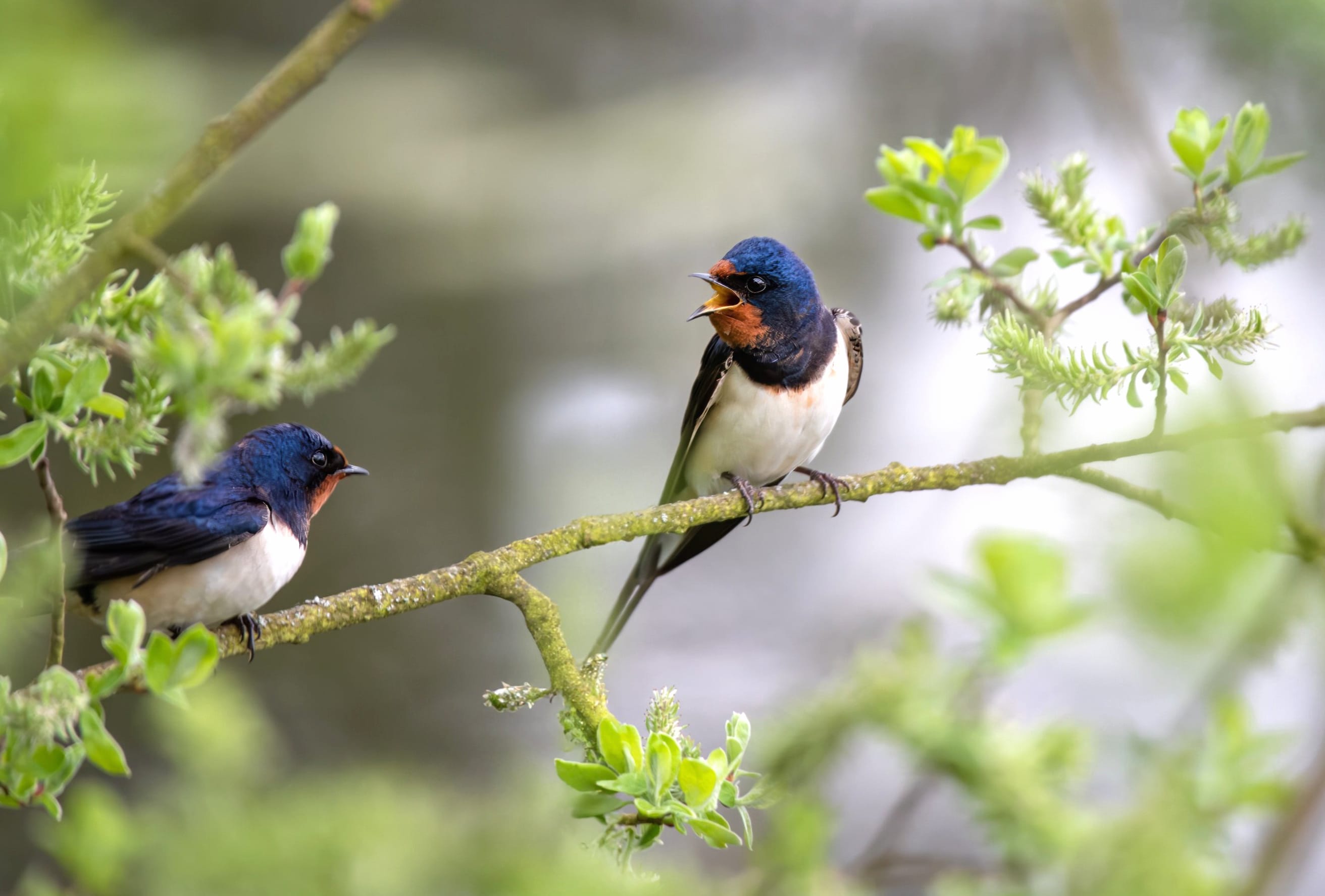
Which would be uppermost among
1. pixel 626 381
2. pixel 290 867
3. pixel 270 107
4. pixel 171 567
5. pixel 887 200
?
pixel 626 381

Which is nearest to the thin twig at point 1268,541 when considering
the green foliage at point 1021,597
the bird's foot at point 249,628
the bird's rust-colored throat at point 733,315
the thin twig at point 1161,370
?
the green foliage at point 1021,597

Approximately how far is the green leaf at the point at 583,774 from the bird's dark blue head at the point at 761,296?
2.95 ft

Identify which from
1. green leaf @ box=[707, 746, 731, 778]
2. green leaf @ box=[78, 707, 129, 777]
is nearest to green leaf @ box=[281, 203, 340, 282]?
green leaf @ box=[78, 707, 129, 777]

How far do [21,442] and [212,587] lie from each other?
0.55 m

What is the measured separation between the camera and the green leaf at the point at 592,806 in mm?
565

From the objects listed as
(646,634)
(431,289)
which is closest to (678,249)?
(431,289)

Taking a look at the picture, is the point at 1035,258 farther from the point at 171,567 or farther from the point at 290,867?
the point at 171,567

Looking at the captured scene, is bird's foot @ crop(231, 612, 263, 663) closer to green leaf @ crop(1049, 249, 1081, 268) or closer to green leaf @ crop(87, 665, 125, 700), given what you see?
green leaf @ crop(87, 665, 125, 700)

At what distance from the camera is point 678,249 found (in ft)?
9.49

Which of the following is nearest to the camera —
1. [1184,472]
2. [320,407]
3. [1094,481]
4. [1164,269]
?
[1184,472]

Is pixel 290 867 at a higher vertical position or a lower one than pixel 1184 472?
lower

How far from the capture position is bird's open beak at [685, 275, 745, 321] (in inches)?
55.3

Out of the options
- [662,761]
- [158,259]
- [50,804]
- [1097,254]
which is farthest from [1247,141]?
[50,804]

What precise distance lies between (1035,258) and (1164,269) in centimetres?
32
